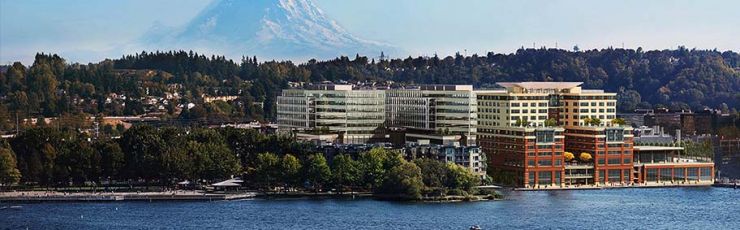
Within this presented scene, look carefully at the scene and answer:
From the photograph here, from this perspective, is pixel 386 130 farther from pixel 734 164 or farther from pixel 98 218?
pixel 98 218

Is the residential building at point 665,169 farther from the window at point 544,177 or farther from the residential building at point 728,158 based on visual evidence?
the window at point 544,177

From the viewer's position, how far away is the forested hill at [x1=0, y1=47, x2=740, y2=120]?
3814 inches

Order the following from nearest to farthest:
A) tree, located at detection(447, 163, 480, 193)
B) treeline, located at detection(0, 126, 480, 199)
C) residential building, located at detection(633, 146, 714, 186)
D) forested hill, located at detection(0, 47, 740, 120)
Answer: tree, located at detection(447, 163, 480, 193)
treeline, located at detection(0, 126, 480, 199)
residential building, located at detection(633, 146, 714, 186)
forested hill, located at detection(0, 47, 740, 120)

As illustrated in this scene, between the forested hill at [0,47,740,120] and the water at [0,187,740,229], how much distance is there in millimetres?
35165

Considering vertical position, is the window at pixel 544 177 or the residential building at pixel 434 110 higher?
the residential building at pixel 434 110

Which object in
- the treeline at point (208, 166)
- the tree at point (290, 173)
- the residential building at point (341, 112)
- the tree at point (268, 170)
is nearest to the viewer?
the treeline at point (208, 166)

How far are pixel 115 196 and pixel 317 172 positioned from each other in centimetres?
726

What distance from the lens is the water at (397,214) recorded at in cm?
4772

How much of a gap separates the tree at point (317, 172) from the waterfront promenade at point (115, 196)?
2353 mm

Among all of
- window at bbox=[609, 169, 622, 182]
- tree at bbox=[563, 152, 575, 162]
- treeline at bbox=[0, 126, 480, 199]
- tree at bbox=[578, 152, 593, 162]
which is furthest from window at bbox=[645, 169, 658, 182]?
treeline at bbox=[0, 126, 480, 199]

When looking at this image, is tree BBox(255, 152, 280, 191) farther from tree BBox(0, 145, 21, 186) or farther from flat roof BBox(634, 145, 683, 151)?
flat roof BBox(634, 145, 683, 151)

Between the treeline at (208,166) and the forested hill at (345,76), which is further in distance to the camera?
the forested hill at (345,76)

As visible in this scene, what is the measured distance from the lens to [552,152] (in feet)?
202

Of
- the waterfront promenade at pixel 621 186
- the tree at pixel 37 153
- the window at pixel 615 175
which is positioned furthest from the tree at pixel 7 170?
the window at pixel 615 175
